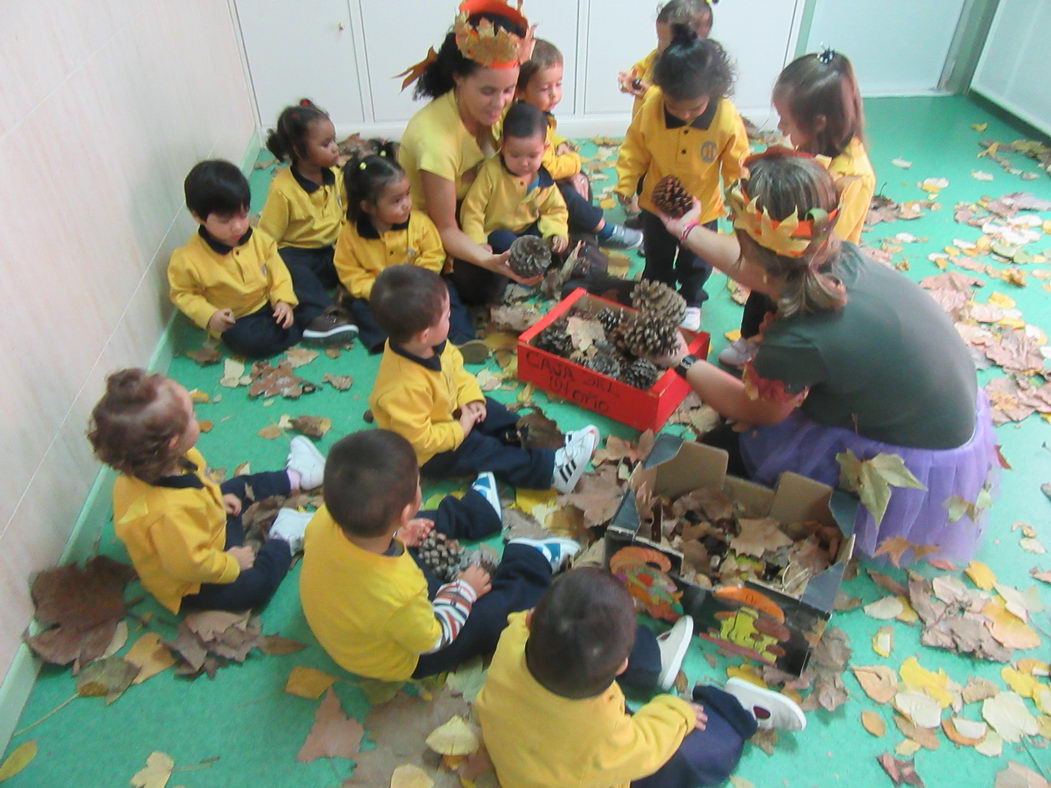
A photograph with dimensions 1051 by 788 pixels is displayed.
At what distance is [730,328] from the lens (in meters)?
3.45

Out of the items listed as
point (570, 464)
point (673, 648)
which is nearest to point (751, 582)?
point (673, 648)

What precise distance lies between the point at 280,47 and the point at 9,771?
445 centimetres

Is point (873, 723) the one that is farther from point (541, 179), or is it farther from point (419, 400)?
point (541, 179)

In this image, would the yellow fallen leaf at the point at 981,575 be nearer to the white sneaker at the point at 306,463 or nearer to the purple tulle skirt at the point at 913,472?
the purple tulle skirt at the point at 913,472

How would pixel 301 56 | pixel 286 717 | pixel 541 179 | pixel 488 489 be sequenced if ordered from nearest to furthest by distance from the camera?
pixel 286 717 < pixel 488 489 < pixel 541 179 < pixel 301 56

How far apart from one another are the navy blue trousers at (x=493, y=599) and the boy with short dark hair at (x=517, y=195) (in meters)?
1.68

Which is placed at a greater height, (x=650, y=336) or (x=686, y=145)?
(x=686, y=145)

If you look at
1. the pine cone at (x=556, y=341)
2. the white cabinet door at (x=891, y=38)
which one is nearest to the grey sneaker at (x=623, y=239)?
the pine cone at (x=556, y=341)

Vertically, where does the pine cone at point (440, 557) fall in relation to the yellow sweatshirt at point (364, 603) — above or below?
below

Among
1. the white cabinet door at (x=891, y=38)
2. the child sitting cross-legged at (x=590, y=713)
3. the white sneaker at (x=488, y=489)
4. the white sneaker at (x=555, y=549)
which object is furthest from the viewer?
the white cabinet door at (x=891, y=38)

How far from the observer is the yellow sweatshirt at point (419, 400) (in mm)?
2338

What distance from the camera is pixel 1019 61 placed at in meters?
5.27

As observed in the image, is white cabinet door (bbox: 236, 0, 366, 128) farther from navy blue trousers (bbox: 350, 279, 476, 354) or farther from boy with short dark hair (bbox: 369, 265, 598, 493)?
boy with short dark hair (bbox: 369, 265, 598, 493)

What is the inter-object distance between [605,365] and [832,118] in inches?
48.0
